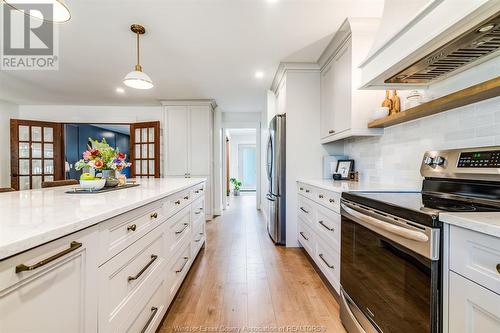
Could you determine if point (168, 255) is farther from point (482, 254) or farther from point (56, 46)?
point (56, 46)

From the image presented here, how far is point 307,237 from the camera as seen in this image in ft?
8.16

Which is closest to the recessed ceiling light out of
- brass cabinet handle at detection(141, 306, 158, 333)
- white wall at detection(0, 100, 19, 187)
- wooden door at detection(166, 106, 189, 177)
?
brass cabinet handle at detection(141, 306, 158, 333)

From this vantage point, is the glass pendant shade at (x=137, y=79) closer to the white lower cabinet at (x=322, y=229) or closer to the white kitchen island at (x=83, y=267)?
the white kitchen island at (x=83, y=267)

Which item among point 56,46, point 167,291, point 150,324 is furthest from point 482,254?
point 56,46

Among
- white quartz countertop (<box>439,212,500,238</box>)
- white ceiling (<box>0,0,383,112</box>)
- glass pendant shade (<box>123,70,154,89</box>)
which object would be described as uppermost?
white ceiling (<box>0,0,383,112</box>)

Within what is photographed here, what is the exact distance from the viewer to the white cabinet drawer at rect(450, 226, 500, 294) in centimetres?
64

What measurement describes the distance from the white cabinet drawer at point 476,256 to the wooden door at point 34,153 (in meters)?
6.34

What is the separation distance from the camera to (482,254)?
68 cm

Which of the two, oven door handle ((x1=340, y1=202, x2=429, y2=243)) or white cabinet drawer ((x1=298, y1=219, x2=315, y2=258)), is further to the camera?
white cabinet drawer ((x1=298, y1=219, x2=315, y2=258))

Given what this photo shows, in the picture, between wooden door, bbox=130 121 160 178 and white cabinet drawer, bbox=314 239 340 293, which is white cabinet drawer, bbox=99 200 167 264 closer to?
white cabinet drawer, bbox=314 239 340 293

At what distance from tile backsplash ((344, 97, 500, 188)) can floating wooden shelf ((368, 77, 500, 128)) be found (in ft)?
0.16

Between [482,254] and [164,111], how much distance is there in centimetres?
492

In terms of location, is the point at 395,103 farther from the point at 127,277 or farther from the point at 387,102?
the point at 127,277

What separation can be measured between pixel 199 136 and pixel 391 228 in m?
4.16
